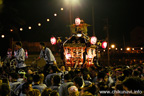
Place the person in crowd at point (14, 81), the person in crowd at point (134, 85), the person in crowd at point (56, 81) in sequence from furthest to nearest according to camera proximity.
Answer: the person in crowd at point (14, 81), the person in crowd at point (56, 81), the person in crowd at point (134, 85)

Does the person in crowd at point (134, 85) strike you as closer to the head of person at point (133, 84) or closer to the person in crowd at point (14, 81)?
the head of person at point (133, 84)

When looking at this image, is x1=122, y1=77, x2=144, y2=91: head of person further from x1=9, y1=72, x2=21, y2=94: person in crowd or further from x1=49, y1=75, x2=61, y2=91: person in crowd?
x1=9, y1=72, x2=21, y2=94: person in crowd

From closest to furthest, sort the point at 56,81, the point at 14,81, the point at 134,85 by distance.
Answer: the point at 134,85 < the point at 56,81 < the point at 14,81

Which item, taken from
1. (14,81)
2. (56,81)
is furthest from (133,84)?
(14,81)

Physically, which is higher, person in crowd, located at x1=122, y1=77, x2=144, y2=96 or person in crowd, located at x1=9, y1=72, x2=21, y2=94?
person in crowd, located at x1=122, y1=77, x2=144, y2=96

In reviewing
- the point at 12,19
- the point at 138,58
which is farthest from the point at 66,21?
the point at 138,58

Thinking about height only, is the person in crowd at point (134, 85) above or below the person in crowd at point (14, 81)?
above

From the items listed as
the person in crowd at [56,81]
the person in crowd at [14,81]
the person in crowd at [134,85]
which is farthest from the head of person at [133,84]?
the person in crowd at [14,81]

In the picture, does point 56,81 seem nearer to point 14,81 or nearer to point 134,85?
point 14,81

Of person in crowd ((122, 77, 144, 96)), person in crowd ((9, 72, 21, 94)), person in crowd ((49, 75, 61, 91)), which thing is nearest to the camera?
person in crowd ((122, 77, 144, 96))

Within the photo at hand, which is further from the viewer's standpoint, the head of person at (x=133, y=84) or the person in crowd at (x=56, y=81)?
the person in crowd at (x=56, y=81)

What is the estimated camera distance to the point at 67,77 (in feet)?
18.5

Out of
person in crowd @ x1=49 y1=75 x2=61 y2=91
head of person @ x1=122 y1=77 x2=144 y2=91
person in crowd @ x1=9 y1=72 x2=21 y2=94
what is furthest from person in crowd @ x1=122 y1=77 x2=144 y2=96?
person in crowd @ x1=9 y1=72 x2=21 y2=94

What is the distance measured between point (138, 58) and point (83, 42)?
865cm
